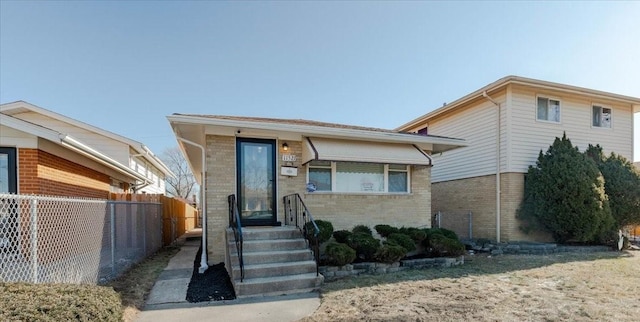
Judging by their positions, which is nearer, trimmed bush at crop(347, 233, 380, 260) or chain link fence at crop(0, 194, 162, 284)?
chain link fence at crop(0, 194, 162, 284)

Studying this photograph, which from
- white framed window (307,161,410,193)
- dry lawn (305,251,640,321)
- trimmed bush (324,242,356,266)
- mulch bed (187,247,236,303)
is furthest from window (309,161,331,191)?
mulch bed (187,247,236,303)

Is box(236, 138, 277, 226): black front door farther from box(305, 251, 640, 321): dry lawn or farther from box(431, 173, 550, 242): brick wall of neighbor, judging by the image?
box(431, 173, 550, 242): brick wall of neighbor

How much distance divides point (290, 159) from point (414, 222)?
417cm

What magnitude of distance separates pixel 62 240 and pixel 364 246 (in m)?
5.68

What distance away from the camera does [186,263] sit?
8805 millimetres

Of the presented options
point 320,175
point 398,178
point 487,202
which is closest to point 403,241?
point 398,178

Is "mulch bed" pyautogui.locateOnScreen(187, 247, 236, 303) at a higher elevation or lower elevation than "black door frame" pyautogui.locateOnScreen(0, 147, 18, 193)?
lower

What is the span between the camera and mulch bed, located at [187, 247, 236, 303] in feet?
19.6

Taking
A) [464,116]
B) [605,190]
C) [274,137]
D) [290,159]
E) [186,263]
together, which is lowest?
[186,263]

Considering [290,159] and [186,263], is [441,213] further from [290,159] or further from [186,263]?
[186,263]

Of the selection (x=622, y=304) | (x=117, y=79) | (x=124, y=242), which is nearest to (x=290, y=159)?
(x=124, y=242)

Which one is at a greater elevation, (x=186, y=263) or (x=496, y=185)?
(x=496, y=185)

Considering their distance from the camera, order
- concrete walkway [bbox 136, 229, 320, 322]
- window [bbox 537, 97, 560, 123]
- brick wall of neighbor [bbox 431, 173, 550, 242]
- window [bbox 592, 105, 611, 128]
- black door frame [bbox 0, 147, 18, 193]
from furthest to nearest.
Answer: window [bbox 592, 105, 611, 128]
window [bbox 537, 97, 560, 123]
brick wall of neighbor [bbox 431, 173, 550, 242]
black door frame [bbox 0, 147, 18, 193]
concrete walkway [bbox 136, 229, 320, 322]

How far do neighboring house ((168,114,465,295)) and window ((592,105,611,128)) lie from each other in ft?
23.6
